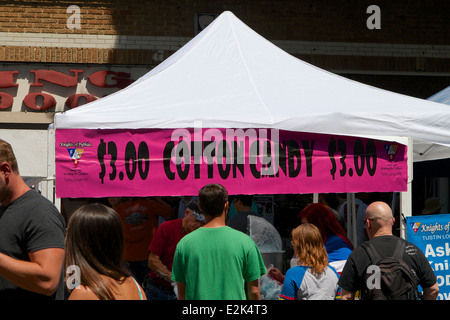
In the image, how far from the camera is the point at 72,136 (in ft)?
16.0

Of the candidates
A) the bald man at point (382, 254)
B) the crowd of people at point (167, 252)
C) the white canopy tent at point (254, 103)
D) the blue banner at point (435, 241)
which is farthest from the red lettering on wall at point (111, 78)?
the bald man at point (382, 254)

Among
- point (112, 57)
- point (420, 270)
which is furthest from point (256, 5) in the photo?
point (420, 270)

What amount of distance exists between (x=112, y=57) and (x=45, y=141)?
647 centimetres

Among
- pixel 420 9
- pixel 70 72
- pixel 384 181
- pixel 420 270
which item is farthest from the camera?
pixel 420 9

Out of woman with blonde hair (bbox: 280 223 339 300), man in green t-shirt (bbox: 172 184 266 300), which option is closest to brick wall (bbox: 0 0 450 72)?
woman with blonde hair (bbox: 280 223 339 300)

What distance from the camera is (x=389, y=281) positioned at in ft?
12.2

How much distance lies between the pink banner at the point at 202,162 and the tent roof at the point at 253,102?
0.32 ft

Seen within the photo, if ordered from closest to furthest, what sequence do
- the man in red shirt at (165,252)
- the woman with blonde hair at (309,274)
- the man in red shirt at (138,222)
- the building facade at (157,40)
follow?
the woman with blonde hair at (309,274) < the man in red shirt at (165,252) < the man in red shirt at (138,222) < the building facade at (157,40)

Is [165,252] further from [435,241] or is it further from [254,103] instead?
[435,241]

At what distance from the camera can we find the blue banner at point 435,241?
5414 mm

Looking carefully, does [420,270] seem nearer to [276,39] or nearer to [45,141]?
[45,141]

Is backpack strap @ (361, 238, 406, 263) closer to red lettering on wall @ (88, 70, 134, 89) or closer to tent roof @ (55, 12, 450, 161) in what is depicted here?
tent roof @ (55, 12, 450, 161)

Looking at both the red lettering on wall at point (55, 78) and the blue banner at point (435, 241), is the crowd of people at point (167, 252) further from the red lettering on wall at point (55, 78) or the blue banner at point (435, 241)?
the red lettering on wall at point (55, 78)

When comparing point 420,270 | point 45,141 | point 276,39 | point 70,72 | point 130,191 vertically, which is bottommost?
point 420,270
